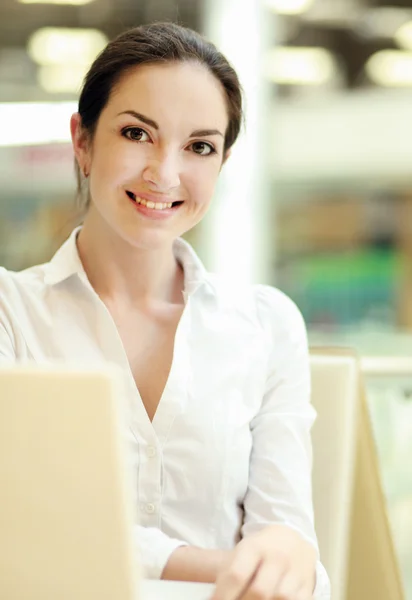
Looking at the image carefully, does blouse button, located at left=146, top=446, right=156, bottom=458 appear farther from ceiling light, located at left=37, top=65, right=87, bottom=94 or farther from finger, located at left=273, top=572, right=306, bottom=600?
ceiling light, located at left=37, top=65, right=87, bottom=94

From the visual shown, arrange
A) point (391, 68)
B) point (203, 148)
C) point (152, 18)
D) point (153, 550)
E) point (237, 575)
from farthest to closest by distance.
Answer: point (391, 68), point (152, 18), point (203, 148), point (153, 550), point (237, 575)

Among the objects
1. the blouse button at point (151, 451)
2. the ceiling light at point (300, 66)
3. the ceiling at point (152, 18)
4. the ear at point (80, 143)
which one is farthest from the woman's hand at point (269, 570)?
the ceiling light at point (300, 66)

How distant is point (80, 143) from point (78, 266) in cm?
21

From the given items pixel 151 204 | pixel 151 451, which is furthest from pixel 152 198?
pixel 151 451

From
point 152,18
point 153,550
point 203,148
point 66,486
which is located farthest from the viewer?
point 152,18

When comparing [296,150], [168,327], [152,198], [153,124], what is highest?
[153,124]

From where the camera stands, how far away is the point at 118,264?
1440mm

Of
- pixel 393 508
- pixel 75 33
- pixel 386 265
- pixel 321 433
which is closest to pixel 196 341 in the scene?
pixel 321 433

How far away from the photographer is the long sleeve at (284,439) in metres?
1.31

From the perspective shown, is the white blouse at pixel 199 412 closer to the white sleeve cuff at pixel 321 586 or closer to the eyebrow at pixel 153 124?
the white sleeve cuff at pixel 321 586

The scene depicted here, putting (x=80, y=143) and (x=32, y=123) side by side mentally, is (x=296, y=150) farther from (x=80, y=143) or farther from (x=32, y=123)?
(x=80, y=143)

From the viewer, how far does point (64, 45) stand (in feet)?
17.0

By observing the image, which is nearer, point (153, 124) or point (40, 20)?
point (153, 124)

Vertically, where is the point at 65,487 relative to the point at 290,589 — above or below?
above
